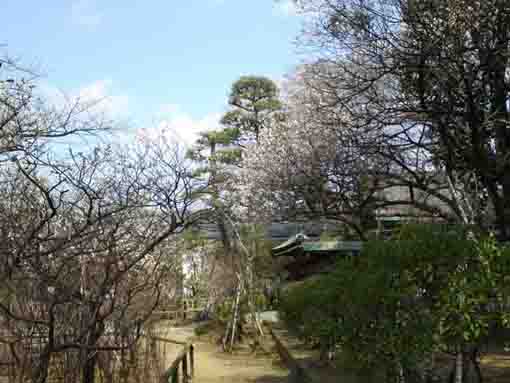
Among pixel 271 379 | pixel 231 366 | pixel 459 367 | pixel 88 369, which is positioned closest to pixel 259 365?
pixel 231 366

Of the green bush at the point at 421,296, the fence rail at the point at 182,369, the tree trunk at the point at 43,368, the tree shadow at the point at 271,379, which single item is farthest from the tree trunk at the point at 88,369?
the tree shadow at the point at 271,379

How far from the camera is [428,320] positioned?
5457 mm

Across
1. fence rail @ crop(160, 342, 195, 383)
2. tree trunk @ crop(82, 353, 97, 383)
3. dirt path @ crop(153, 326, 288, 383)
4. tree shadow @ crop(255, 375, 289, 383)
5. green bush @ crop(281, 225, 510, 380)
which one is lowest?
tree shadow @ crop(255, 375, 289, 383)

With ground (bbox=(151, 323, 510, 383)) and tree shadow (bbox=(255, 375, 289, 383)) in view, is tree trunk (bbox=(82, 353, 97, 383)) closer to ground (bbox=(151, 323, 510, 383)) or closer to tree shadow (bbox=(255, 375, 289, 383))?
ground (bbox=(151, 323, 510, 383))

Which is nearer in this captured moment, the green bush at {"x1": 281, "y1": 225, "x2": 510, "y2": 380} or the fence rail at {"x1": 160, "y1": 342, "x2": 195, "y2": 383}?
the green bush at {"x1": 281, "y1": 225, "x2": 510, "y2": 380}

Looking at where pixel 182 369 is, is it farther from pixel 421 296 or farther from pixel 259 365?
pixel 421 296

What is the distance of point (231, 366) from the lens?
1283 cm

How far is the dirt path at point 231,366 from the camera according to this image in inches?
424

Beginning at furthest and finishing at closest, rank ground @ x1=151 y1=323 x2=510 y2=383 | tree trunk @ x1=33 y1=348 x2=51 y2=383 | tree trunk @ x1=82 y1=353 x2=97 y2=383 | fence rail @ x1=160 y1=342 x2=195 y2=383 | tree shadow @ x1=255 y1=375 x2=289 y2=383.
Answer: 1. tree shadow @ x1=255 y1=375 x2=289 y2=383
2. ground @ x1=151 y1=323 x2=510 y2=383
3. fence rail @ x1=160 y1=342 x2=195 y2=383
4. tree trunk @ x1=82 y1=353 x2=97 y2=383
5. tree trunk @ x1=33 y1=348 x2=51 y2=383

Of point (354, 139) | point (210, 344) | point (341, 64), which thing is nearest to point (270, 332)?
point (210, 344)

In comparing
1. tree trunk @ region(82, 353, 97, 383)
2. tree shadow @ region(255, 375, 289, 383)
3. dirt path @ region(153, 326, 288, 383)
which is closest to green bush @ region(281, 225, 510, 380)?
tree trunk @ region(82, 353, 97, 383)

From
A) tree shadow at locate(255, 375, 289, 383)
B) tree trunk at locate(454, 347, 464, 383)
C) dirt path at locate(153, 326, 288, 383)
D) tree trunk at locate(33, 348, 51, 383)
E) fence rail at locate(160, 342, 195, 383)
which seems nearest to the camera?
tree trunk at locate(33, 348, 51, 383)

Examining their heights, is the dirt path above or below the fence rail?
below

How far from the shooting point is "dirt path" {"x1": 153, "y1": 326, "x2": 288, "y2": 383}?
10.8 m
